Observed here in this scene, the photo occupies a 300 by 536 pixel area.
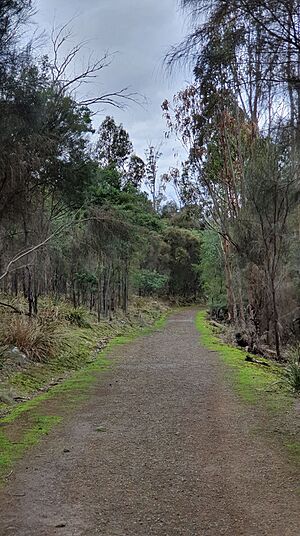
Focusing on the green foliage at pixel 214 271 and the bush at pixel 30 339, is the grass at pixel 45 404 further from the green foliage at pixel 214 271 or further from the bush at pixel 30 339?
the green foliage at pixel 214 271

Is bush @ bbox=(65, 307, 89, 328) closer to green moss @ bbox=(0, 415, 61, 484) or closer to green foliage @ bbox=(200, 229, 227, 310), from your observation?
green moss @ bbox=(0, 415, 61, 484)

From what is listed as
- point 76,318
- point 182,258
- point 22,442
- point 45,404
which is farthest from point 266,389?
point 182,258

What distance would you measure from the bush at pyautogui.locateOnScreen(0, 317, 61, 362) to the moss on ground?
12.8ft

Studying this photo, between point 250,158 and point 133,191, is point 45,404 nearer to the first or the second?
point 250,158

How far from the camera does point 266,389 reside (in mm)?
8688

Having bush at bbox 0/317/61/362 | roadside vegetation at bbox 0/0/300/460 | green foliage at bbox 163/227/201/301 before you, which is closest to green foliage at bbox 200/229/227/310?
roadside vegetation at bbox 0/0/300/460

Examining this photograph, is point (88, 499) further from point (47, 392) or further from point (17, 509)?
point (47, 392)

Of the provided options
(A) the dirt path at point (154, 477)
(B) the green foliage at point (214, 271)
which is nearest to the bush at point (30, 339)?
(A) the dirt path at point (154, 477)

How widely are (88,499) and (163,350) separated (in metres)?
11.1

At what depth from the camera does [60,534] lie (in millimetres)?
3346

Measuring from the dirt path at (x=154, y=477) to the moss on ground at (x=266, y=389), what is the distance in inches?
12.9

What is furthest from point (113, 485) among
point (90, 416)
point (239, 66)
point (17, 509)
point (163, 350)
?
point (163, 350)

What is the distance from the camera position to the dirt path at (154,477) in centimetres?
354

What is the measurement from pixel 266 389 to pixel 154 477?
4638mm
